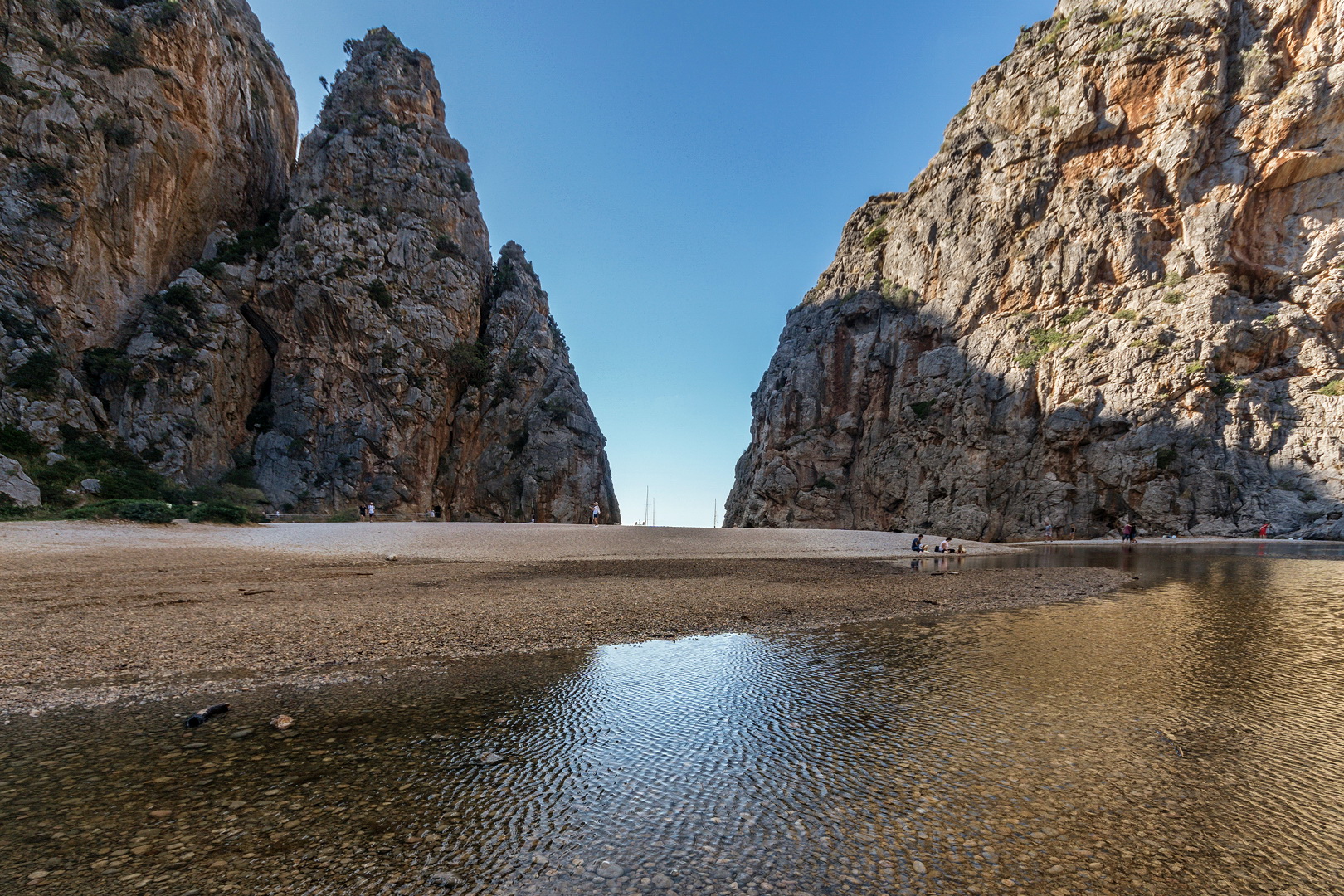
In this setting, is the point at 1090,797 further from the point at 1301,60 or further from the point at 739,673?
the point at 1301,60

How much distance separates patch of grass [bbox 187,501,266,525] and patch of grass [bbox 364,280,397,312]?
2950 cm

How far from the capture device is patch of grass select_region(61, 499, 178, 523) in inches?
857

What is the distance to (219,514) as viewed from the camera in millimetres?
25172

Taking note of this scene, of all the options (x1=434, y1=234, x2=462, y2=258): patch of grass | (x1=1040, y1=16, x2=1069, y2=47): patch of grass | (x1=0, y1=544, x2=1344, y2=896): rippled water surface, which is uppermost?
(x1=1040, y1=16, x2=1069, y2=47): patch of grass

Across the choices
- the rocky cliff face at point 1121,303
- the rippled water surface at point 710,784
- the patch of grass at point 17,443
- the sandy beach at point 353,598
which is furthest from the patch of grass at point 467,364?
the rippled water surface at point 710,784

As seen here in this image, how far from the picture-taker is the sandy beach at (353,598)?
6512mm

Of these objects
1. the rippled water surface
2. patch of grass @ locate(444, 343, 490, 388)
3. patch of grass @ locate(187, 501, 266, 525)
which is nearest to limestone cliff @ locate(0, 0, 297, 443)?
patch of grass @ locate(187, 501, 266, 525)

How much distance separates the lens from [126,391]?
1492 inches

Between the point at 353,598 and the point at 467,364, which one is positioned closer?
the point at 353,598

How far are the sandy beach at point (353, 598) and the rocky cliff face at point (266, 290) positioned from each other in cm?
2452

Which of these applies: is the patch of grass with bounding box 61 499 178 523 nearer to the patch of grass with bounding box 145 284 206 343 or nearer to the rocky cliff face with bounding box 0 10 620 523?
the rocky cliff face with bounding box 0 10 620 523

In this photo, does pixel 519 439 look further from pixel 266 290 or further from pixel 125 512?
pixel 125 512

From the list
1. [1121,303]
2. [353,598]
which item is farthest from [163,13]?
[1121,303]

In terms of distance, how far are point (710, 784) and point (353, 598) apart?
377 inches
